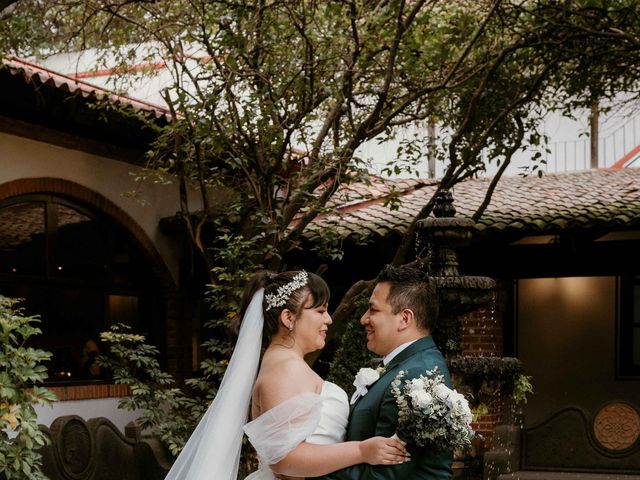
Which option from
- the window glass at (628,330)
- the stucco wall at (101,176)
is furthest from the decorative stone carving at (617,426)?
the stucco wall at (101,176)

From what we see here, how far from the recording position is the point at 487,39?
9.09 meters

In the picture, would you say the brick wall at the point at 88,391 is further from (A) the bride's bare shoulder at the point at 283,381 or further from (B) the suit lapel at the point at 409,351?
(B) the suit lapel at the point at 409,351

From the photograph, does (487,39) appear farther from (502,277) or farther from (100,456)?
(100,456)

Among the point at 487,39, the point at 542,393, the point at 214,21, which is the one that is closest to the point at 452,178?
the point at 487,39

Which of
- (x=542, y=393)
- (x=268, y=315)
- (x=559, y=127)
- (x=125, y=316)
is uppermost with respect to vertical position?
(x=559, y=127)

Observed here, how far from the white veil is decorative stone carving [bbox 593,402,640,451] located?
566 centimetres

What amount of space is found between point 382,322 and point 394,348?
0.34ft

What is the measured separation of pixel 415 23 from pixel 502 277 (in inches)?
167

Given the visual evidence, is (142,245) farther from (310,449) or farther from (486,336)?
(310,449)

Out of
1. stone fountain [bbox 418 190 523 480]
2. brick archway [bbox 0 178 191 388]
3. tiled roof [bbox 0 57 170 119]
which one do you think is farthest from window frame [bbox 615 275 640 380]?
tiled roof [bbox 0 57 170 119]

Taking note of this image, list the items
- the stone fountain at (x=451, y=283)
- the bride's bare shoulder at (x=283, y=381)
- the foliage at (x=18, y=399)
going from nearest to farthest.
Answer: the bride's bare shoulder at (x=283, y=381), the foliage at (x=18, y=399), the stone fountain at (x=451, y=283)

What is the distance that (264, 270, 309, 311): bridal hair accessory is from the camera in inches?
145

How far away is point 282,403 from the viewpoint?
3.45 meters

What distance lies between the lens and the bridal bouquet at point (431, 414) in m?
3.02
